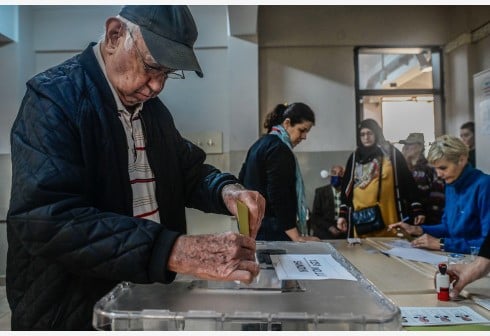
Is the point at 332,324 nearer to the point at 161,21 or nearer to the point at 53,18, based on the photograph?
the point at 161,21

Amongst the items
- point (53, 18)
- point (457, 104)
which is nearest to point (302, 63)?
point (457, 104)

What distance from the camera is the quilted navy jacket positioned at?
54cm

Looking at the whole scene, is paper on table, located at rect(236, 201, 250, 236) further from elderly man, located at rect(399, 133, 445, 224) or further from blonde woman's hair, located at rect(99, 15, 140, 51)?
elderly man, located at rect(399, 133, 445, 224)

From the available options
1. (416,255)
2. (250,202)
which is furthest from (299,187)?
(250,202)

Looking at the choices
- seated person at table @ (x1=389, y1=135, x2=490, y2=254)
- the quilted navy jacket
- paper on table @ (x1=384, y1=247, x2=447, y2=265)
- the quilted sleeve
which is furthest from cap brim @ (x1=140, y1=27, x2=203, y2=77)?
seated person at table @ (x1=389, y1=135, x2=490, y2=254)

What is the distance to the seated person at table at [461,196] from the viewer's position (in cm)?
159

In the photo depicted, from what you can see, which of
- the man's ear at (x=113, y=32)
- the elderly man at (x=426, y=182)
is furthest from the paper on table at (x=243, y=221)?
the elderly man at (x=426, y=182)

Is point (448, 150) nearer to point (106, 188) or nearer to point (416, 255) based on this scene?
point (416, 255)

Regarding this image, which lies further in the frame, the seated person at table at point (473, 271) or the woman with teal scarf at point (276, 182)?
the woman with teal scarf at point (276, 182)

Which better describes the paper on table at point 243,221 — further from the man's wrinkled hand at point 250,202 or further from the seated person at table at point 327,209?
the seated person at table at point 327,209

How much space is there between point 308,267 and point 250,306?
224 millimetres

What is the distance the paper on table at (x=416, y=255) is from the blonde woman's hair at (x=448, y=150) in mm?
392

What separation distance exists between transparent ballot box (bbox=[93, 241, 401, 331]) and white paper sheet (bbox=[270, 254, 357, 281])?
0.02 meters

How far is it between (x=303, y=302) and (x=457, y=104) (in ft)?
12.3
